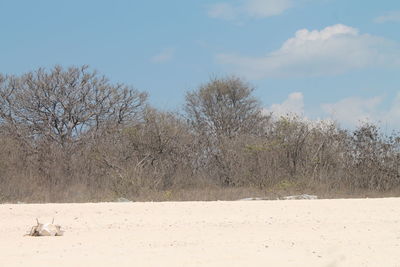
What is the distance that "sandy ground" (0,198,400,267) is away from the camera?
8328 mm

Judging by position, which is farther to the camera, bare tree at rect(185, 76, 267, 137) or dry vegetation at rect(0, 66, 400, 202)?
bare tree at rect(185, 76, 267, 137)

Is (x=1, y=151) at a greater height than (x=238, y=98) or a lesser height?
lesser

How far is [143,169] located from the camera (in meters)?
20.8

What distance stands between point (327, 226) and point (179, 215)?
3.33 meters

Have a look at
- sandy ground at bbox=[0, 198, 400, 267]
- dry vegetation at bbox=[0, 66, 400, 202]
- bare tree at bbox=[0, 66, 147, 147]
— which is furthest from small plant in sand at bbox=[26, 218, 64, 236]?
bare tree at bbox=[0, 66, 147, 147]

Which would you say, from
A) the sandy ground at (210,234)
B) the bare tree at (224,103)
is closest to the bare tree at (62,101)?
the bare tree at (224,103)

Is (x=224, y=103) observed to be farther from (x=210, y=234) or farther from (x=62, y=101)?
(x=210, y=234)

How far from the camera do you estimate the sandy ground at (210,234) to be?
27.3 ft

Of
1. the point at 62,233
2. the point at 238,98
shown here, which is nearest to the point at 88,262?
the point at 62,233

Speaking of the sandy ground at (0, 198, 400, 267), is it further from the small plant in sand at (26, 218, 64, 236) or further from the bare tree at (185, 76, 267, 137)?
the bare tree at (185, 76, 267, 137)

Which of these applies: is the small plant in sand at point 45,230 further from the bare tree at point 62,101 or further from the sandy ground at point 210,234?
the bare tree at point 62,101

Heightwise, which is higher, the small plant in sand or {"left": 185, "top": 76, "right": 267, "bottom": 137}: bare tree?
{"left": 185, "top": 76, "right": 267, "bottom": 137}: bare tree

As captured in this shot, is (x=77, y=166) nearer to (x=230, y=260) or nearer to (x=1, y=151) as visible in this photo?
(x=1, y=151)

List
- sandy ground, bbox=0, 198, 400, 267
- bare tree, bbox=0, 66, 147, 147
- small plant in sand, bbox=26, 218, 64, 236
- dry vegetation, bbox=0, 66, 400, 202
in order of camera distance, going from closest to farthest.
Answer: sandy ground, bbox=0, 198, 400, 267, small plant in sand, bbox=26, 218, 64, 236, dry vegetation, bbox=0, 66, 400, 202, bare tree, bbox=0, 66, 147, 147
